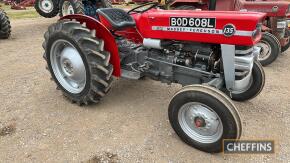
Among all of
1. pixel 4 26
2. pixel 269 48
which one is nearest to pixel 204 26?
pixel 269 48

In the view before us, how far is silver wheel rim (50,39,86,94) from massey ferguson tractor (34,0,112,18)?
474 centimetres

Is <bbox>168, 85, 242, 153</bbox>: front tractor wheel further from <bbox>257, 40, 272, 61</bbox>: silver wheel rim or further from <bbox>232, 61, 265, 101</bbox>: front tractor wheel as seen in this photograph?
<bbox>257, 40, 272, 61</bbox>: silver wheel rim

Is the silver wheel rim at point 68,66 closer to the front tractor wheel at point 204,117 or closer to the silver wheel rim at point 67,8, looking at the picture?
the front tractor wheel at point 204,117

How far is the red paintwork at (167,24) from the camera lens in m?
2.73

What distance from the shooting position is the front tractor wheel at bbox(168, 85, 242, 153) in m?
2.64

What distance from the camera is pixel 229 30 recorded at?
2.79 meters

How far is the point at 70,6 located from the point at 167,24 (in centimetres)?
647

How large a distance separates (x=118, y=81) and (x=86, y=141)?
173 cm

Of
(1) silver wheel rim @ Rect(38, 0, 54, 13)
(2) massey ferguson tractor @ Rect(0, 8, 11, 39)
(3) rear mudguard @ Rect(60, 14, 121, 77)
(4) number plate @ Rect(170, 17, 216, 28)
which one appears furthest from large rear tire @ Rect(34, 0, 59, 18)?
(4) number plate @ Rect(170, 17, 216, 28)

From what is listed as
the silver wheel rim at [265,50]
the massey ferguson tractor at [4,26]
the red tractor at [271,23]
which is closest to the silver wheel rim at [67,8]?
the massey ferguson tractor at [4,26]

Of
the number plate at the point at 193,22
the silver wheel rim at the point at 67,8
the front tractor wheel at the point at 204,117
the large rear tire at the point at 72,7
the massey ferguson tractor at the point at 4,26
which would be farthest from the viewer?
the silver wheel rim at the point at 67,8

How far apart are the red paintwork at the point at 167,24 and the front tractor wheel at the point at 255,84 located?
827 mm

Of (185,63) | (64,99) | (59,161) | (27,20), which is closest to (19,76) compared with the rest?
(64,99)

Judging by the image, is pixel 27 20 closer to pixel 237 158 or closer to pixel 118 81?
pixel 118 81
